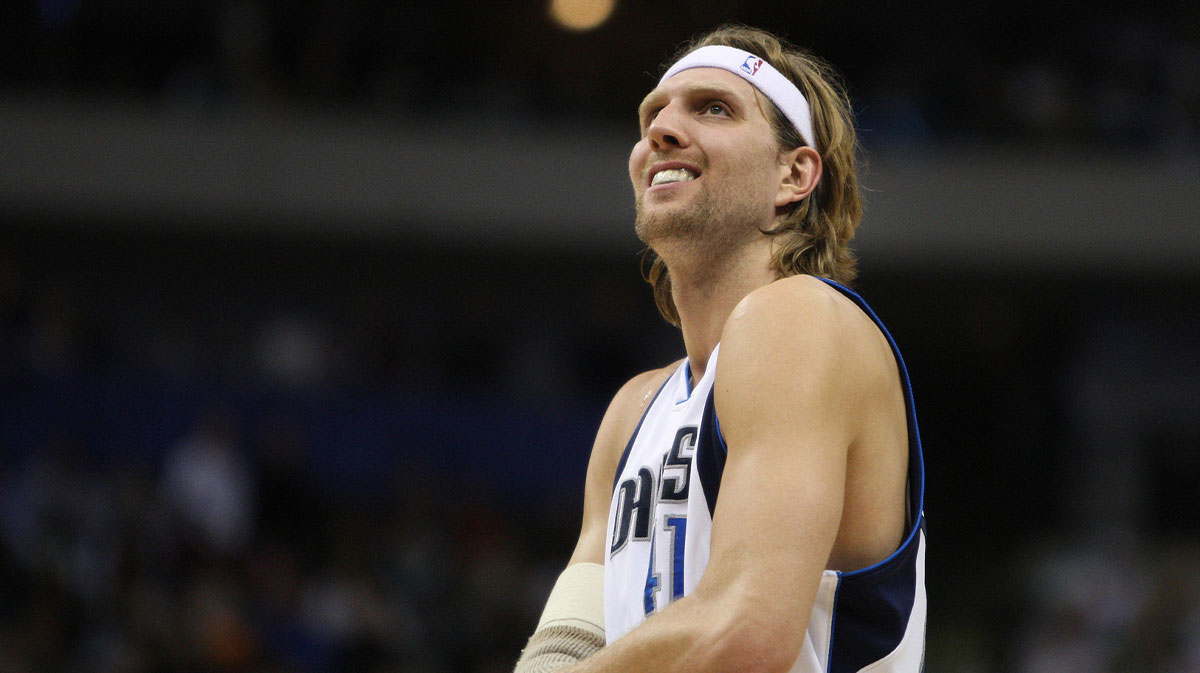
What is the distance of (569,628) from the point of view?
3.21 meters

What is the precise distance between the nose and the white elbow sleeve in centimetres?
109

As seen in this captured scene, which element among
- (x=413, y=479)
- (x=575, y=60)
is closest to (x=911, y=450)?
(x=413, y=479)

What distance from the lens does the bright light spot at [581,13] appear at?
610 inches

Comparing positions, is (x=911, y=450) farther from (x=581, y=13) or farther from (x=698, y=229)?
(x=581, y=13)

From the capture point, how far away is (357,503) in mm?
11836

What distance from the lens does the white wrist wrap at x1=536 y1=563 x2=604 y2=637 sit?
10.5 feet

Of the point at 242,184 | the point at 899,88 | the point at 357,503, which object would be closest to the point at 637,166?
the point at 357,503

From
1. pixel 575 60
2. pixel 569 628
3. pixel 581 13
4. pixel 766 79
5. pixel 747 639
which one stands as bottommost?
pixel 569 628

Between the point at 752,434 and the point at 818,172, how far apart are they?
3.80 ft

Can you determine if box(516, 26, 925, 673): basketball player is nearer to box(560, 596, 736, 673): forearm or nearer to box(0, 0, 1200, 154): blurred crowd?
box(560, 596, 736, 673): forearm

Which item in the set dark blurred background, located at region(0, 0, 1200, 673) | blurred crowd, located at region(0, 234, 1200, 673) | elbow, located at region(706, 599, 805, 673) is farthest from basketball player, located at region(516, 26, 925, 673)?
dark blurred background, located at region(0, 0, 1200, 673)

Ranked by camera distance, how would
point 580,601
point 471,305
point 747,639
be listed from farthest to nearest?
point 471,305
point 580,601
point 747,639

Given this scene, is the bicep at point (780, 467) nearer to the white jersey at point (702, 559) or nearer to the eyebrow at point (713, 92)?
the white jersey at point (702, 559)

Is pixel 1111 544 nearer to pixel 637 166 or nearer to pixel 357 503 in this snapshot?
pixel 357 503
